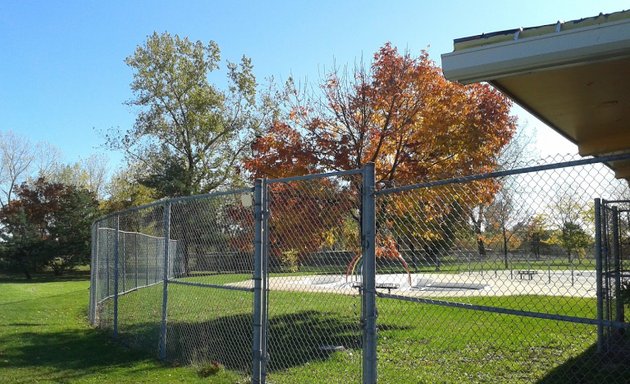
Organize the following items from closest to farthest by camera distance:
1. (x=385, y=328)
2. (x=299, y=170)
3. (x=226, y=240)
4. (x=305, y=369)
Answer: (x=305, y=369), (x=226, y=240), (x=385, y=328), (x=299, y=170)

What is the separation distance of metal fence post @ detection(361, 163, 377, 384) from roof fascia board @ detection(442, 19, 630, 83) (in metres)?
1.14

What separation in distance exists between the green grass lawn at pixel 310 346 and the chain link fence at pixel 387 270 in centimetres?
5

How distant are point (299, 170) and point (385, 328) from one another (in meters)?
3.55

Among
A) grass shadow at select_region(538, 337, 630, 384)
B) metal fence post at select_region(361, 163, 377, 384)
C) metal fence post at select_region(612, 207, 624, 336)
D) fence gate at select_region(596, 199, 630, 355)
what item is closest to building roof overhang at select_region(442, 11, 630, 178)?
metal fence post at select_region(361, 163, 377, 384)

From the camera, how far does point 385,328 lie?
33.0 ft

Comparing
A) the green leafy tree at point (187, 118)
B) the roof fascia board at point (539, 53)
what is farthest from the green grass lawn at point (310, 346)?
the green leafy tree at point (187, 118)

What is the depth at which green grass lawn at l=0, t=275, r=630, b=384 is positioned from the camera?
22.1ft

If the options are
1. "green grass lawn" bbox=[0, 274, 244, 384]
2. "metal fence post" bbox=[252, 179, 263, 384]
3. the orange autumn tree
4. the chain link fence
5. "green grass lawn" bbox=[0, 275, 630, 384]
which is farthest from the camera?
the orange autumn tree

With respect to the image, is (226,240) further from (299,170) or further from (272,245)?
(299,170)

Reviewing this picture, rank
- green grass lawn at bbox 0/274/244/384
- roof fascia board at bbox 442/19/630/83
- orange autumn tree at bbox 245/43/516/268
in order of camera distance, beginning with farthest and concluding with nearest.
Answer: orange autumn tree at bbox 245/43/516/268, green grass lawn at bbox 0/274/244/384, roof fascia board at bbox 442/19/630/83

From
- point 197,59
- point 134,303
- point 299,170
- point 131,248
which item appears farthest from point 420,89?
point 197,59

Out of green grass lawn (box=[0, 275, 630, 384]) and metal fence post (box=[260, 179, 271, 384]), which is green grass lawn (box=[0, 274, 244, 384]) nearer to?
green grass lawn (box=[0, 275, 630, 384])

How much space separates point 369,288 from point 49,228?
3632cm

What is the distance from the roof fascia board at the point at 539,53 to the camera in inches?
141
